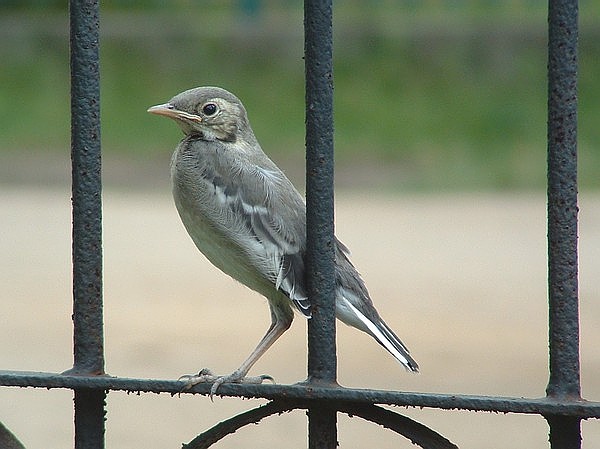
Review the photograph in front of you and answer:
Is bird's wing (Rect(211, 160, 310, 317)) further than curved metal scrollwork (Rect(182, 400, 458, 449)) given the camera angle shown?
Yes

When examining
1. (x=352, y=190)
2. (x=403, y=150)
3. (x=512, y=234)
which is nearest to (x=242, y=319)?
(x=512, y=234)

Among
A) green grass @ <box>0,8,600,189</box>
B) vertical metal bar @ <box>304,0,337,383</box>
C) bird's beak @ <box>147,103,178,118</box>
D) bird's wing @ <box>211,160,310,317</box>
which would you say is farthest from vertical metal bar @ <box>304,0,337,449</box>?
green grass @ <box>0,8,600,189</box>

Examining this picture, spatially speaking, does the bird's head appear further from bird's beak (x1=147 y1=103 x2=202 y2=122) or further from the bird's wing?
the bird's wing

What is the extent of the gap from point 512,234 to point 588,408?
591cm

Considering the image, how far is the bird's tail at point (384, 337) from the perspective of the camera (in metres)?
2.30

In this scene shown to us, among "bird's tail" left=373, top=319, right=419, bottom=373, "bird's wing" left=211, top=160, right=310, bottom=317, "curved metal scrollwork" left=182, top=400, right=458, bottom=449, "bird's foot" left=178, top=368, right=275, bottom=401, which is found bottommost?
"curved metal scrollwork" left=182, top=400, right=458, bottom=449

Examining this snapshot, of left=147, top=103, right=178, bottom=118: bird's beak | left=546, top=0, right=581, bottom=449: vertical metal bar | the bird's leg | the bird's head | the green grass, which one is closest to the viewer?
left=546, top=0, right=581, bottom=449: vertical metal bar

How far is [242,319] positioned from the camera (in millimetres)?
6137

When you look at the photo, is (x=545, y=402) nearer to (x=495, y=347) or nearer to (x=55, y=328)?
(x=495, y=347)

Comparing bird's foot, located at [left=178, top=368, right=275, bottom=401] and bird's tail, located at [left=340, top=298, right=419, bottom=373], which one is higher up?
bird's tail, located at [left=340, top=298, right=419, bottom=373]

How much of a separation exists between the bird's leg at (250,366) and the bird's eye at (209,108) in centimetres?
46

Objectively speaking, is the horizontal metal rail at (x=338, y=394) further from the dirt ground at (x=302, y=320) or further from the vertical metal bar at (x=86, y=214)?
the dirt ground at (x=302, y=320)

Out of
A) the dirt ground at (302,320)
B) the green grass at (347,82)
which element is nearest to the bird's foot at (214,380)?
the dirt ground at (302,320)

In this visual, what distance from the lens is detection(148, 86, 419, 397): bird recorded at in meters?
2.38
